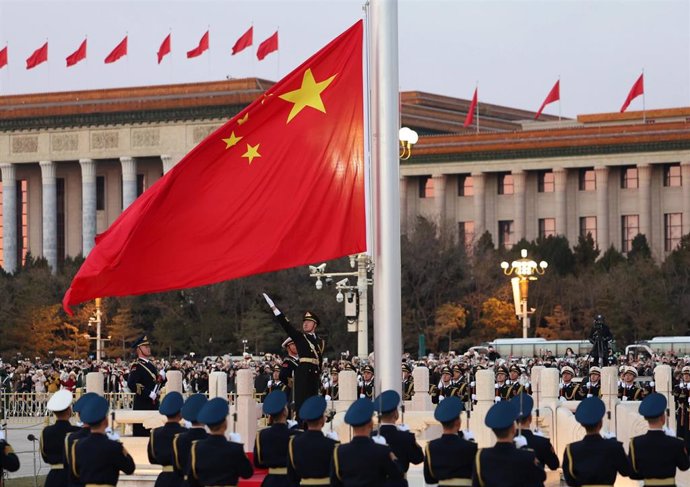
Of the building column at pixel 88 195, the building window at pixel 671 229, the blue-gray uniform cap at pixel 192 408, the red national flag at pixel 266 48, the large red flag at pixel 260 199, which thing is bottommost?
the blue-gray uniform cap at pixel 192 408

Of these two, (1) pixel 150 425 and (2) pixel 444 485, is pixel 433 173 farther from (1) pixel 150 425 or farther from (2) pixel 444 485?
(2) pixel 444 485

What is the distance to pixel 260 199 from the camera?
20172 millimetres

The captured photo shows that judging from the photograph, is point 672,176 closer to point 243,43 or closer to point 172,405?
point 243,43

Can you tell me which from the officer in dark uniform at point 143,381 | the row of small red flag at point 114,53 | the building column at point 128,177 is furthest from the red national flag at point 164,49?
the officer in dark uniform at point 143,381

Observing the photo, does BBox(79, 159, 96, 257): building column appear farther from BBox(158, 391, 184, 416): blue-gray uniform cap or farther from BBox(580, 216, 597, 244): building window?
BBox(158, 391, 184, 416): blue-gray uniform cap

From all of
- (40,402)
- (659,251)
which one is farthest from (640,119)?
(40,402)

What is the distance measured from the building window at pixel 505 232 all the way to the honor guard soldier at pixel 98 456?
94095mm

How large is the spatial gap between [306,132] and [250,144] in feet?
2.30

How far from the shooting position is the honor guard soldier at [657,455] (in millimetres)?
14250

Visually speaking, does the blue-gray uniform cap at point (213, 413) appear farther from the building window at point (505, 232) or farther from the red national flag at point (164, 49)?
the building window at point (505, 232)

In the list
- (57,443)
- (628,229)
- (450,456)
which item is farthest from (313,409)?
(628,229)

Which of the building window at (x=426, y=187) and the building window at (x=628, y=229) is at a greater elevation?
the building window at (x=426, y=187)

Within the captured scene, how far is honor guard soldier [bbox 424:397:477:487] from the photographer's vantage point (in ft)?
46.2

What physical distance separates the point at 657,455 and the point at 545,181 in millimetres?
95178
